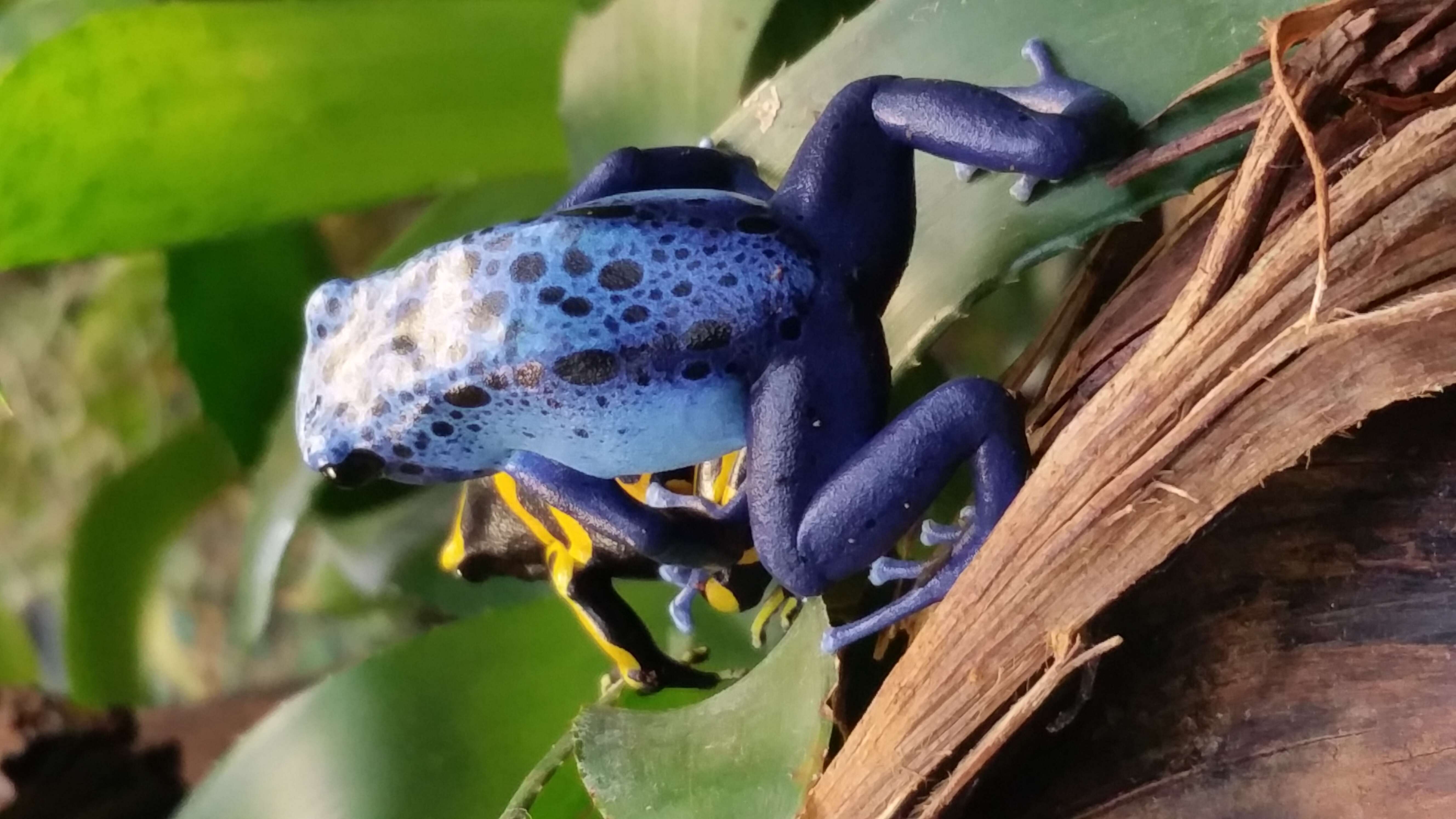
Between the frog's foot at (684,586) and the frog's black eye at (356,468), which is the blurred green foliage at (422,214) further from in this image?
the frog's black eye at (356,468)

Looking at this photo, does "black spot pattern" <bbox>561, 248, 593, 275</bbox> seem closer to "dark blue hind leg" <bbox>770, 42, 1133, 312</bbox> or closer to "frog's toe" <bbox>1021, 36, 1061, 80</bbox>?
"dark blue hind leg" <bbox>770, 42, 1133, 312</bbox>

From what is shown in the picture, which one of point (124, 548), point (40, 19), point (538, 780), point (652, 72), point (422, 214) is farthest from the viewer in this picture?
point (124, 548)

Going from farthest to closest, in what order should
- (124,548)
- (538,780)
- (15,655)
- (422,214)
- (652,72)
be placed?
(15,655) < (124,548) < (422,214) < (652,72) < (538,780)

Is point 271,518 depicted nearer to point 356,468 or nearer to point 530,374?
point 356,468

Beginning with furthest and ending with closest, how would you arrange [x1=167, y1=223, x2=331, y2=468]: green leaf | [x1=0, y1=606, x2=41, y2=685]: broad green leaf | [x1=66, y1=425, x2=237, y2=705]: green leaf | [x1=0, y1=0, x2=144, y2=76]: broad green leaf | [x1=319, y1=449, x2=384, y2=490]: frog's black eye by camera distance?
[x1=0, y1=606, x2=41, y2=685]: broad green leaf
[x1=66, y1=425, x2=237, y2=705]: green leaf
[x1=167, y1=223, x2=331, y2=468]: green leaf
[x1=0, y1=0, x2=144, y2=76]: broad green leaf
[x1=319, y1=449, x2=384, y2=490]: frog's black eye

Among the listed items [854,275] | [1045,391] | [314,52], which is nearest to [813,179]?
[854,275]

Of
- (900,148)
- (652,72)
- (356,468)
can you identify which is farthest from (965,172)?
(356,468)

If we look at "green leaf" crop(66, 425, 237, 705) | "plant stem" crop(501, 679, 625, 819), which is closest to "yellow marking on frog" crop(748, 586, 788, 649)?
"plant stem" crop(501, 679, 625, 819)
